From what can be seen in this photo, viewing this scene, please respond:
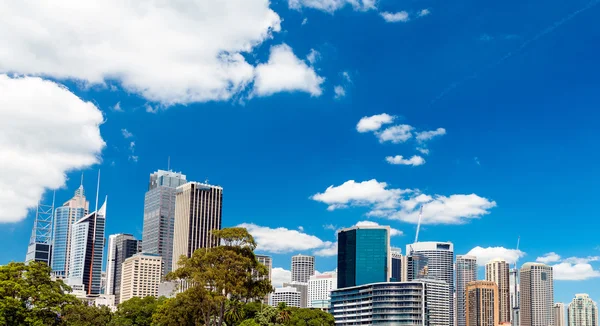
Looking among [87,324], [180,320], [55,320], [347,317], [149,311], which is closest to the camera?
[55,320]

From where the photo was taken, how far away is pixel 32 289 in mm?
42281

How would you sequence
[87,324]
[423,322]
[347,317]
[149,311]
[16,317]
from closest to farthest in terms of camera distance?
1. [16,317]
2. [87,324]
3. [149,311]
4. [423,322]
5. [347,317]

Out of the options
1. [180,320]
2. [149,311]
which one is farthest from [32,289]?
[149,311]

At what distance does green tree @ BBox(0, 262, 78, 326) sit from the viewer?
41094 millimetres

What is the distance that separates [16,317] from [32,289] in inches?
71.0

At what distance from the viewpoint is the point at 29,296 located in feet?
139

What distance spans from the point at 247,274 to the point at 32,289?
12783 millimetres

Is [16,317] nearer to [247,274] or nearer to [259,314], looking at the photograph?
[247,274]

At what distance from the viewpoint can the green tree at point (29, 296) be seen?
41094mm

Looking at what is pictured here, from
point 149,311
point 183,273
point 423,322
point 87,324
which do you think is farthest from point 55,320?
point 423,322

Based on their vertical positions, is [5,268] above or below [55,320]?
above

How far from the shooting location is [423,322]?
17262cm

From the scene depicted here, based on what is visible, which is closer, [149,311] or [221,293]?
[221,293]

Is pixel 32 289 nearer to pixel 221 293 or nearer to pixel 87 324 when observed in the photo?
pixel 221 293
